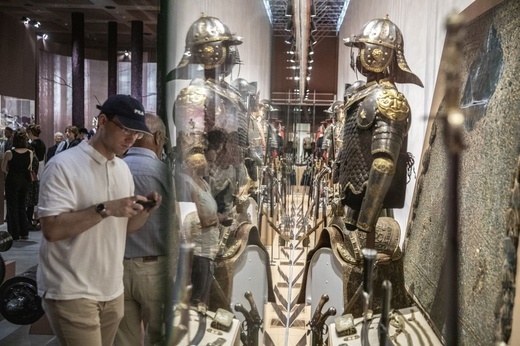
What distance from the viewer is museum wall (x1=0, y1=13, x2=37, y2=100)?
143 cm

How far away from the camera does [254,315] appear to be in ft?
5.59

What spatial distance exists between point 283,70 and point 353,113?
0.37m

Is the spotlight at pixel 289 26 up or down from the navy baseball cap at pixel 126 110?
up

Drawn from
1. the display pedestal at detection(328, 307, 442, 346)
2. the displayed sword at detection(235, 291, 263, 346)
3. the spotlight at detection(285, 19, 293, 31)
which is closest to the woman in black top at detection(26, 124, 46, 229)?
the displayed sword at detection(235, 291, 263, 346)

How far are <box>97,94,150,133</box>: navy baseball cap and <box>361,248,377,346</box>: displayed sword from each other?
688mm

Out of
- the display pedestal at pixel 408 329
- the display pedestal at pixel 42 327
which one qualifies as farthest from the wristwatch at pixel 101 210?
the display pedestal at pixel 408 329

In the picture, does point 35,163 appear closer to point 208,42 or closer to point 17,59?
point 17,59

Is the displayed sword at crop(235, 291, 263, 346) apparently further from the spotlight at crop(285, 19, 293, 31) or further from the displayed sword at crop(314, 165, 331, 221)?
the spotlight at crop(285, 19, 293, 31)

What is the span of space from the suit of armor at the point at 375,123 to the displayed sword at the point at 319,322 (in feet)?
0.90

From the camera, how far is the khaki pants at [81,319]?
119cm

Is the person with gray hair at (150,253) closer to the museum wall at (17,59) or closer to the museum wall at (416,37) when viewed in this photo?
the museum wall at (17,59)

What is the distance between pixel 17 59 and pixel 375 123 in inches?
39.4

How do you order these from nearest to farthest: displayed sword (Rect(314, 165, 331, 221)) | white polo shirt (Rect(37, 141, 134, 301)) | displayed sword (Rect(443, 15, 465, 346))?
1. white polo shirt (Rect(37, 141, 134, 301))
2. displayed sword (Rect(443, 15, 465, 346))
3. displayed sword (Rect(314, 165, 331, 221))

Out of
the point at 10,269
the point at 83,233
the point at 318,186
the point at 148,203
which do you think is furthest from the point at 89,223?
the point at 318,186
